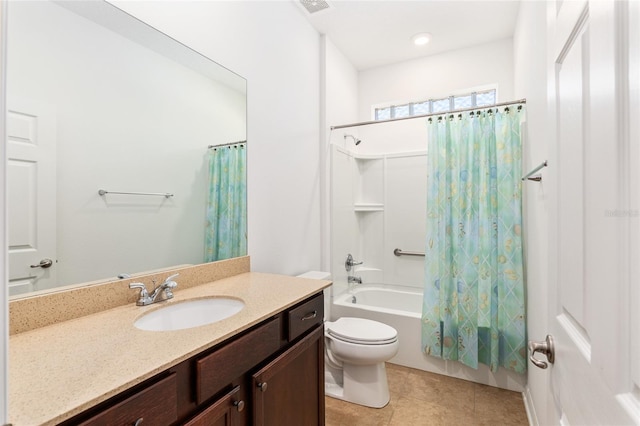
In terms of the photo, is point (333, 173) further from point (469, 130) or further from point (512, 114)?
point (512, 114)

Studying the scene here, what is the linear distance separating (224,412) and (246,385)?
0.12 metres

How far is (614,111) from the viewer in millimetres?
438

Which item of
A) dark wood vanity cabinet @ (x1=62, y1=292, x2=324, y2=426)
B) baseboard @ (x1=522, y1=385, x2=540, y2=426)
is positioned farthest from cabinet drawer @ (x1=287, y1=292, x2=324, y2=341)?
baseboard @ (x1=522, y1=385, x2=540, y2=426)

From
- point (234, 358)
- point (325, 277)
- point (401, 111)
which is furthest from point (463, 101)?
point (234, 358)

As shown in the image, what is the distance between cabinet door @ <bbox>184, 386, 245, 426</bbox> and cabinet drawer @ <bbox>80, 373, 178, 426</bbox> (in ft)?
0.29

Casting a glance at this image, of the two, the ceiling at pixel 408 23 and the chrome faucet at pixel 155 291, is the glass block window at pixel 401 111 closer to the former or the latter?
the ceiling at pixel 408 23

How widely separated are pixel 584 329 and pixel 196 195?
4.96 ft

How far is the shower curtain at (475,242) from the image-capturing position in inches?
85.0

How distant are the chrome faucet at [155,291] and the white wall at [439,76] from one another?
113 inches

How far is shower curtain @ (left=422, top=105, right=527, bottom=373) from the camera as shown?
2158 mm

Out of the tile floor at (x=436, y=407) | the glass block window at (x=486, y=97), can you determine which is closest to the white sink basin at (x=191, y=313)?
the tile floor at (x=436, y=407)

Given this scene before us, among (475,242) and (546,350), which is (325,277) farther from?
(546,350)

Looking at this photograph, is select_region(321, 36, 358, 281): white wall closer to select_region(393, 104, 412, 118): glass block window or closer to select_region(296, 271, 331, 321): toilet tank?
select_region(296, 271, 331, 321): toilet tank

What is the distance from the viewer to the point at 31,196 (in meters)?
0.97
